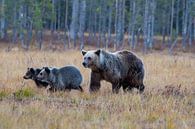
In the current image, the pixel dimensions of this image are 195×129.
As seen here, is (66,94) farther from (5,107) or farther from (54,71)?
(5,107)

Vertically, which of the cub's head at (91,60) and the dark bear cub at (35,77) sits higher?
the cub's head at (91,60)

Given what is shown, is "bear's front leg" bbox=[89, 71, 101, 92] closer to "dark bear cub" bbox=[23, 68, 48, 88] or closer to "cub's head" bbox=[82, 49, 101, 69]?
"cub's head" bbox=[82, 49, 101, 69]

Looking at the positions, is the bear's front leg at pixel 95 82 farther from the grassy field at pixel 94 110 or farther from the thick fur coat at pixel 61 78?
the thick fur coat at pixel 61 78

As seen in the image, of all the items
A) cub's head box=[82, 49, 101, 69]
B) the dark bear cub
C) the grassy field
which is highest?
cub's head box=[82, 49, 101, 69]

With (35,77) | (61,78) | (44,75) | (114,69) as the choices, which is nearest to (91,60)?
(114,69)

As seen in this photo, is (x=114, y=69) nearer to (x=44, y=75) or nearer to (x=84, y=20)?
(x=44, y=75)

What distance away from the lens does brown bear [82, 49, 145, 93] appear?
11.6 meters

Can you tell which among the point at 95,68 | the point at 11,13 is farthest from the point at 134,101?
the point at 11,13

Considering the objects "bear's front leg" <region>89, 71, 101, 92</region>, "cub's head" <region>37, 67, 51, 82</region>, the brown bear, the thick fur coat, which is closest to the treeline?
the thick fur coat

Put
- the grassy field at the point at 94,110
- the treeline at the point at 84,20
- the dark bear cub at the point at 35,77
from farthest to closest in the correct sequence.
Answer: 1. the treeline at the point at 84,20
2. the dark bear cub at the point at 35,77
3. the grassy field at the point at 94,110

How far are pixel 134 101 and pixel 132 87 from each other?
2471mm

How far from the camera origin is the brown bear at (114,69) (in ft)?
38.0

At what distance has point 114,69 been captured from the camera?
11812 mm

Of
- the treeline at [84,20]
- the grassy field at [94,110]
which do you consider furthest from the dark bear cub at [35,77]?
the treeline at [84,20]
